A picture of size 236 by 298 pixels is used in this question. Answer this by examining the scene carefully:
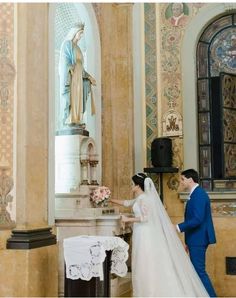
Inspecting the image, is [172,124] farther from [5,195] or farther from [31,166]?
[5,195]

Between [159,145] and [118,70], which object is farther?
[118,70]

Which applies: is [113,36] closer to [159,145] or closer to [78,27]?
[78,27]

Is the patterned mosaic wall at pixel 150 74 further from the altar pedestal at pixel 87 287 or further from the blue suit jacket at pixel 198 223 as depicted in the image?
the altar pedestal at pixel 87 287

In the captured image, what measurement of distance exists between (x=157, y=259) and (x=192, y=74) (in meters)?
3.08

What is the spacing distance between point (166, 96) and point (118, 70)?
814mm

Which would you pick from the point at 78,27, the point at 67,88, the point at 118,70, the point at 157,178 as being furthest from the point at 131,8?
the point at 157,178

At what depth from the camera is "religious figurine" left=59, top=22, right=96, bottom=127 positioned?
6.82 m

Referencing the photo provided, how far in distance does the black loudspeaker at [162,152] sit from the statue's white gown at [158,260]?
1.43 m

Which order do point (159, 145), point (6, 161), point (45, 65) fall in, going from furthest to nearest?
point (159, 145)
point (45, 65)
point (6, 161)

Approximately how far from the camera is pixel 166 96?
7855 millimetres

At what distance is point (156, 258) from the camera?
5797mm

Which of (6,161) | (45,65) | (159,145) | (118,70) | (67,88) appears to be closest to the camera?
(6,161)

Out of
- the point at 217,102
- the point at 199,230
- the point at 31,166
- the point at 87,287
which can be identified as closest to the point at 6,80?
the point at 31,166

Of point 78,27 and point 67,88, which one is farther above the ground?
point 78,27
